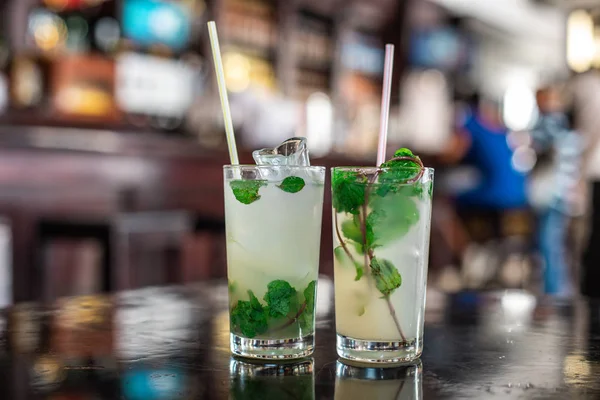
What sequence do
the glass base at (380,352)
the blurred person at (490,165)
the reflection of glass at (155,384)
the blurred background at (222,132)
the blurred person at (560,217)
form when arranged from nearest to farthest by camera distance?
the reflection of glass at (155,384) → the glass base at (380,352) → the blurred background at (222,132) → the blurred person at (560,217) → the blurred person at (490,165)

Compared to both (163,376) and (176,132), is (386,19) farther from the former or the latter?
(163,376)

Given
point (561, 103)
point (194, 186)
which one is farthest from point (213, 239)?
point (561, 103)

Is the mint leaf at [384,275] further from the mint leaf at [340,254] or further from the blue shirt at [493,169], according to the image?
the blue shirt at [493,169]

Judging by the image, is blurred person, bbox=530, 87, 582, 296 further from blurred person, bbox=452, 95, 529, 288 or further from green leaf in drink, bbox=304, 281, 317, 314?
green leaf in drink, bbox=304, 281, 317, 314

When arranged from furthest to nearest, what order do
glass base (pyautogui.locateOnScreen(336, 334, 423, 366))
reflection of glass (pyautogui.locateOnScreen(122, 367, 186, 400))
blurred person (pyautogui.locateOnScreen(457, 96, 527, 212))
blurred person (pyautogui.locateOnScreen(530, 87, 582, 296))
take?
blurred person (pyautogui.locateOnScreen(457, 96, 527, 212)), blurred person (pyautogui.locateOnScreen(530, 87, 582, 296)), glass base (pyautogui.locateOnScreen(336, 334, 423, 366)), reflection of glass (pyautogui.locateOnScreen(122, 367, 186, 400))

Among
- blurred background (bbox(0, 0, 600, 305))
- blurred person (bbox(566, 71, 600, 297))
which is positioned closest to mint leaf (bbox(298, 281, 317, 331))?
blurred background (bbox(0, 0, 600, 305))

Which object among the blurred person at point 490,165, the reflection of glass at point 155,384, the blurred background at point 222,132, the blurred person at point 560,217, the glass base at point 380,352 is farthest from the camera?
the blurred person at point 490,165

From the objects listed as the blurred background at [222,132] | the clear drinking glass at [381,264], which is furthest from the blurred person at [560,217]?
the clear drinking glass at [381,264]

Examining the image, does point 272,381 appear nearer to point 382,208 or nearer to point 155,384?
point 155,384
